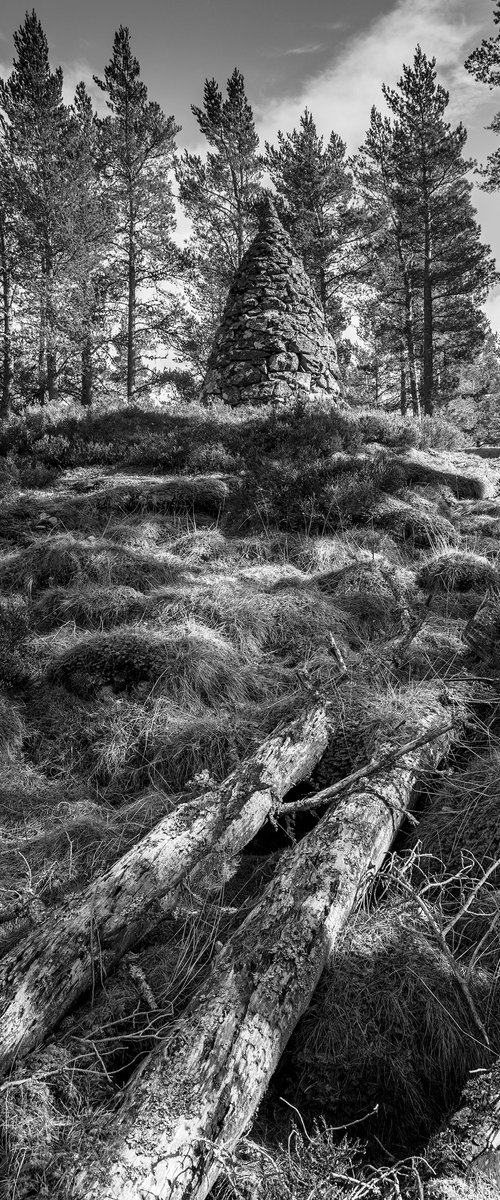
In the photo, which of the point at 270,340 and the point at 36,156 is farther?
the point at 36,156

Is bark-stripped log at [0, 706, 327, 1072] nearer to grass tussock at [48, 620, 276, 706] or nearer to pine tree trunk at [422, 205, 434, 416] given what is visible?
grass tussock at [48, 620, 276, 706]

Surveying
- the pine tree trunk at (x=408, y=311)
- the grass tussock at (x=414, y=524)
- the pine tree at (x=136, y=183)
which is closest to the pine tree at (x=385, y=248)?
the pine tree trunk at (x=408, y=311)

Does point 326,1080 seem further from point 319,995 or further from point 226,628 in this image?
point 226,628

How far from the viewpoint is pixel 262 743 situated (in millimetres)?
3398

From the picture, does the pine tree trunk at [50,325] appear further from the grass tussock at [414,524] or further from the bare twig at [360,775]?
the bare twig at [360,775]

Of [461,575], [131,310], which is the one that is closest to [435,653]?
[461,575]

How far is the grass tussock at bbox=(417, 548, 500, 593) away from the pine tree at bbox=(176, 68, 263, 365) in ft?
64.7

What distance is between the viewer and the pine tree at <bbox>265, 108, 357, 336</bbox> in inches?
792

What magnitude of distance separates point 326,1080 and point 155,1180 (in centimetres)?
65

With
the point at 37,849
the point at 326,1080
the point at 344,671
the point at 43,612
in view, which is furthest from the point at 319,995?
the point at 43,612

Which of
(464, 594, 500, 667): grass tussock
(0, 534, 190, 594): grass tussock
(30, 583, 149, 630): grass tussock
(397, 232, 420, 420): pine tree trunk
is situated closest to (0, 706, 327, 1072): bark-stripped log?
(464, 594, 500, 667): grass tussock

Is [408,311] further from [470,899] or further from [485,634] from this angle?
[470,899]

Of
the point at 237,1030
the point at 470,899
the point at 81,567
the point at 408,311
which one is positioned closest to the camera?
the point at 237,1030

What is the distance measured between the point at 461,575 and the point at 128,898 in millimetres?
4346
